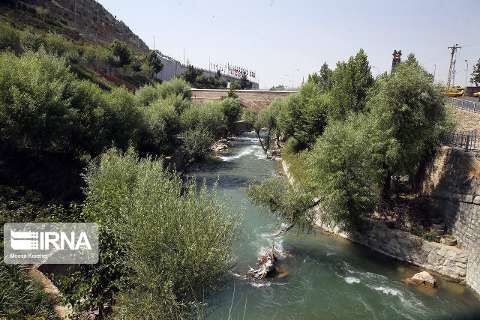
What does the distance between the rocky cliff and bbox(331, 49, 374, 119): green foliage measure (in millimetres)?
79215

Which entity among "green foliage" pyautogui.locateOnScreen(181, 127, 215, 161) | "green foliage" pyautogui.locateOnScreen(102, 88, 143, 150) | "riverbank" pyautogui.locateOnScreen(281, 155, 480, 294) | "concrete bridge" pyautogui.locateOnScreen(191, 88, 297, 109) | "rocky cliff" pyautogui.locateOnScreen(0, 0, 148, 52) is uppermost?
"rocky cliff" pyautogui.locateOnScreen(0, 0, 148, 52)

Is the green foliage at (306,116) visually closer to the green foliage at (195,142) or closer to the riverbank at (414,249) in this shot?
the green foliage at (195,142)

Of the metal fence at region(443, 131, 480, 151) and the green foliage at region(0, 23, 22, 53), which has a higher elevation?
the green foliage at region(0, 23, 22, 53)

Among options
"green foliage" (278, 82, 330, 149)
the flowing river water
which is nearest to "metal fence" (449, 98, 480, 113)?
"green foliage" (278, 82, 330, 149)

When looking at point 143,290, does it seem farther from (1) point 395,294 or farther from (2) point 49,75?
(2) point 49,75

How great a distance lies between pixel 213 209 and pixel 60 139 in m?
22.7

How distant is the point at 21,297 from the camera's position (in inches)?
600

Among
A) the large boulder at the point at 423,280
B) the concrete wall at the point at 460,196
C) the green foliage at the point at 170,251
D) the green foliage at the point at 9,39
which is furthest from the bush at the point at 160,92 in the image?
the green foliage at the point at 170,251

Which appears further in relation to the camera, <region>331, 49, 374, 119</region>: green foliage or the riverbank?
<region>331, 49, 374, 119</region>: green foliage

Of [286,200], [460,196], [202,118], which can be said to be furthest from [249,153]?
[460,196]

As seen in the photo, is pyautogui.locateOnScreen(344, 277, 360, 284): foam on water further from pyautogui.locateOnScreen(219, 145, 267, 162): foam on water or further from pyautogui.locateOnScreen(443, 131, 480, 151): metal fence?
pyautogui.locateOnScreen(219, 145, 267, 162): foam on water

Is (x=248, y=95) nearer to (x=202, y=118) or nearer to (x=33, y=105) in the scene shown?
(x=202, y=118)

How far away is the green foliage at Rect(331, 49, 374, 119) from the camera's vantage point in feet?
144

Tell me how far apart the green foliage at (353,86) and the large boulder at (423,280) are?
71.9ft
